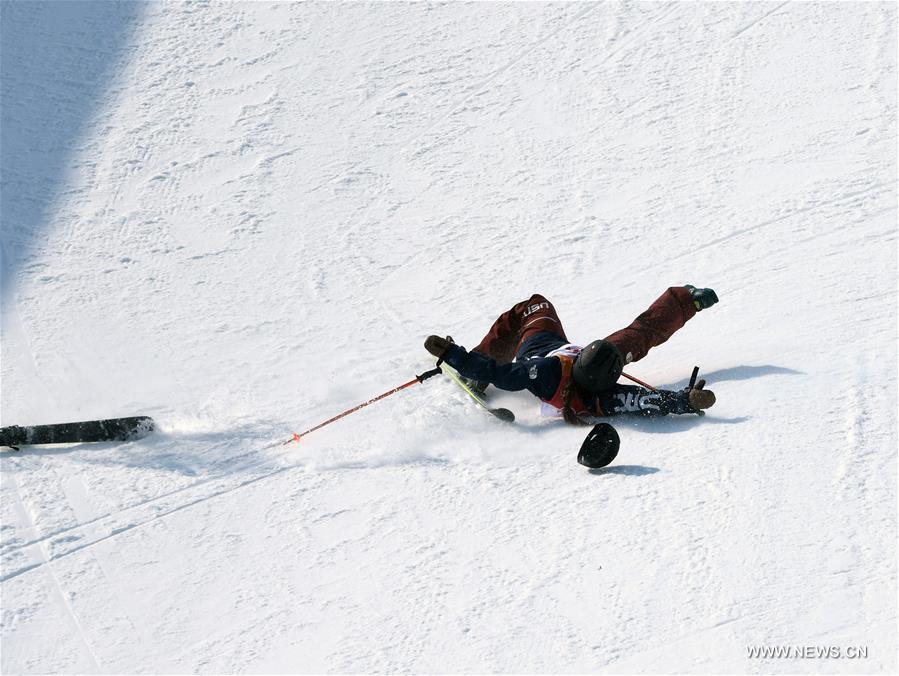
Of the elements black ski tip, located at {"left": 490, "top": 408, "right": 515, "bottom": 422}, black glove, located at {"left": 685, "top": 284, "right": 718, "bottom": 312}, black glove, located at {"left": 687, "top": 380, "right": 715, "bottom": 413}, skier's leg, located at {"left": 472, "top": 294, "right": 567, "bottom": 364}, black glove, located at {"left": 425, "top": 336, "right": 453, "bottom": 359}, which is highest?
black glove, located at {"left": 425, "top": 336, "right": 453, "bottom": 359}

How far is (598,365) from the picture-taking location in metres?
6.20

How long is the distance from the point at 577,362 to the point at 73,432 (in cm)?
270

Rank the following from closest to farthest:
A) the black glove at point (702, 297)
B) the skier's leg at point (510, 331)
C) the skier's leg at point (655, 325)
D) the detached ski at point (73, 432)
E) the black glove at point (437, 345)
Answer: the black glove at point (437, 345), the detached ski at point (73, 432), the skier's leg at point (655, 325), the black glove at point (702, 297), the skier's leg at point (510, 331)

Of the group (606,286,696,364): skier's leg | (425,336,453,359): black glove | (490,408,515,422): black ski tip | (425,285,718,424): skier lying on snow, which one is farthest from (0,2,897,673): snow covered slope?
(425,336,453,359): black glove

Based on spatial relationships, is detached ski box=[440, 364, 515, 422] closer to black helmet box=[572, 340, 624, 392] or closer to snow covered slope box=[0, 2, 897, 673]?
snow covered slope box=[0, 2, 897, 673]

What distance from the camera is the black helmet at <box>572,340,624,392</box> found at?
244 inches

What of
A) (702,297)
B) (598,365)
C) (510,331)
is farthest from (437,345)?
(702,297)

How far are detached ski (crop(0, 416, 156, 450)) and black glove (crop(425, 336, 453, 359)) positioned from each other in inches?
66.4

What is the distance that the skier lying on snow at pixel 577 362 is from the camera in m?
6.25

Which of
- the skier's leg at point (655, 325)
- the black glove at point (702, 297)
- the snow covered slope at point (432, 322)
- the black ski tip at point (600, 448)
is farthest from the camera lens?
the black glove at point (702, 297)

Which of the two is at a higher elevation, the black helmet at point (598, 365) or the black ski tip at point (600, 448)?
the black helmet at point (598, 365)

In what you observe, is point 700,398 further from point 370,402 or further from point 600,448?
point 370,402

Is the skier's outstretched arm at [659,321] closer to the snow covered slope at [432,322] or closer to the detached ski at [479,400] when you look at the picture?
the snow covered slope at [432,322]

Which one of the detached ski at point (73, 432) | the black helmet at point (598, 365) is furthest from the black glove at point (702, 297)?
the detached ski at point (73, 432)
